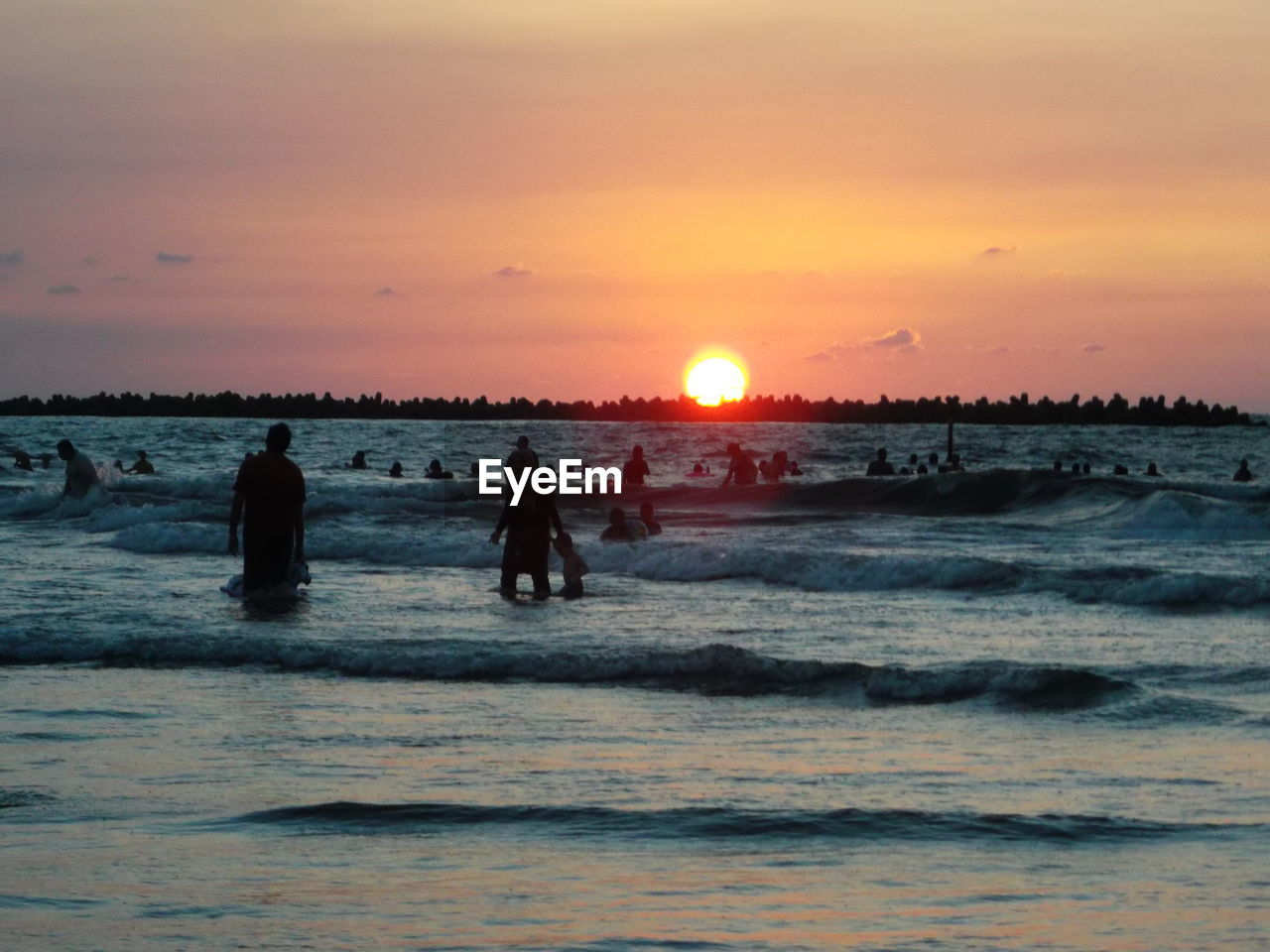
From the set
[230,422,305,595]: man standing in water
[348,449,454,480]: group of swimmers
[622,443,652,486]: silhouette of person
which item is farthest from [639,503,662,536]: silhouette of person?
[348,449,454,480]: group of swimmers

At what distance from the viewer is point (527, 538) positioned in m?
17.3

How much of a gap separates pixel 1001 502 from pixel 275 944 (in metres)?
33.0

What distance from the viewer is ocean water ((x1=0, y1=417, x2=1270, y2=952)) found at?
5809 mm

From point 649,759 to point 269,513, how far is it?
296 inches

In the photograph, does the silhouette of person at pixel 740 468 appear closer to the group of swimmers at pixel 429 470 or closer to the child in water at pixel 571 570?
the group of swimmers at pixel 429 470

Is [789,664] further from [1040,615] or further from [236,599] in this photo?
[236,599]

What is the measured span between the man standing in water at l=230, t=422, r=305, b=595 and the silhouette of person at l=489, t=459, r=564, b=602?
2.60 metres

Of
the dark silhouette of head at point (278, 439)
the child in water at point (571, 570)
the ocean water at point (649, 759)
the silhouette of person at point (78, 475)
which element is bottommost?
the ocean water at point (649, 759)

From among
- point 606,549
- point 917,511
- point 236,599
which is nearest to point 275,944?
point 236,599

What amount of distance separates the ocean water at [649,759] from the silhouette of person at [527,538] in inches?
26.9

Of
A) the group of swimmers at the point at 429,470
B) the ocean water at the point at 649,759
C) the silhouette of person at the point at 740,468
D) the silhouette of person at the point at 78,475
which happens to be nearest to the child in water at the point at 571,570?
the ocean water at the point at 649,759

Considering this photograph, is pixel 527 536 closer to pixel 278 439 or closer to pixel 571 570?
pixel 571 570

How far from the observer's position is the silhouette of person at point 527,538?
17250mm

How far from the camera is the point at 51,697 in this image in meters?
10.3
